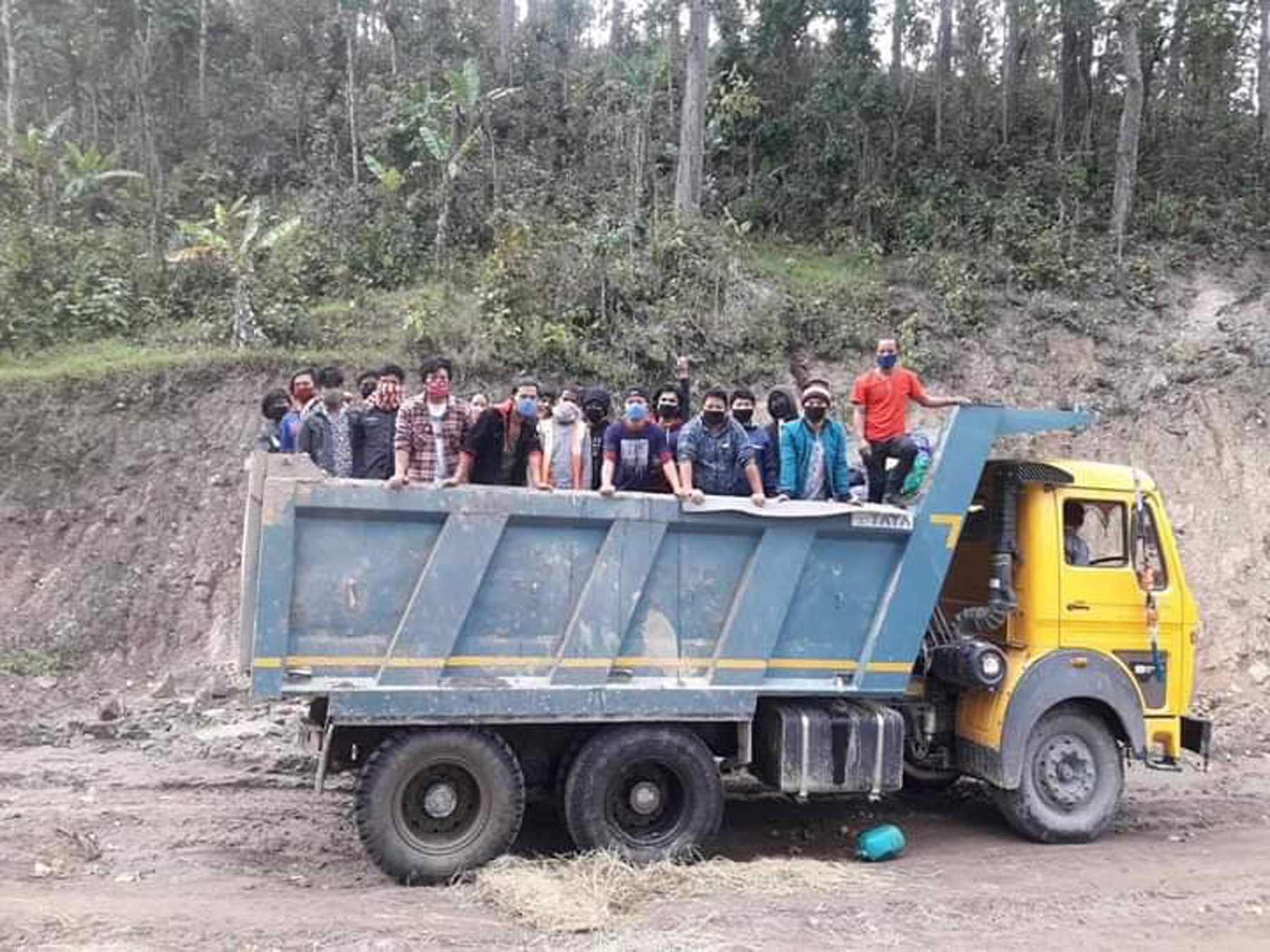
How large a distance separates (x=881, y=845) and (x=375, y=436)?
13.5 ft

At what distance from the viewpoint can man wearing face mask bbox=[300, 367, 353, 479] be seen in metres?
7.00

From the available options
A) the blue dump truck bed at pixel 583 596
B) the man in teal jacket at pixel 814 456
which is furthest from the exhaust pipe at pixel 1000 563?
the man in teal jacket at pixel 814 456

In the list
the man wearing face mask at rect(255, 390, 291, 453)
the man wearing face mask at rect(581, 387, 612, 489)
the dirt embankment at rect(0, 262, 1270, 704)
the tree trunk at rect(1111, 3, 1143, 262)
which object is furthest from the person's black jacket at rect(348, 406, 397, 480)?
the tree trunk at rect(1111, 3, 1143, 262)

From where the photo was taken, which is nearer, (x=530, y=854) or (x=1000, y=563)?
(x=530, y=854)

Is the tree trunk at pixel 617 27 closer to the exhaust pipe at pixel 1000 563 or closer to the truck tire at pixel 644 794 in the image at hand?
the exhaust pipe at pixel 1000 563

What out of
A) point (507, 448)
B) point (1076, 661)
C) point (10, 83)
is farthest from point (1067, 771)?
point (10, 83)

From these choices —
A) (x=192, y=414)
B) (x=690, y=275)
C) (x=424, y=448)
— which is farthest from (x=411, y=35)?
(x=424, y=448)

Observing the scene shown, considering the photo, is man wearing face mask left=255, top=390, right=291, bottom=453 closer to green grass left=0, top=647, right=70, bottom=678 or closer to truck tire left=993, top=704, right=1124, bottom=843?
green grass left=0, top=647, right=70, bottom=678

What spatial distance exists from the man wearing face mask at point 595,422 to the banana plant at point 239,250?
28.9 feet

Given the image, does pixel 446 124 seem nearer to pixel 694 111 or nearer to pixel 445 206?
pixel 445 206

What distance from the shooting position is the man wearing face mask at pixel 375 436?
688 cm

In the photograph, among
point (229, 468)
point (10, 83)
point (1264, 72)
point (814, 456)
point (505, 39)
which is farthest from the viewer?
point (505, 39)

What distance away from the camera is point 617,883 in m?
5.67

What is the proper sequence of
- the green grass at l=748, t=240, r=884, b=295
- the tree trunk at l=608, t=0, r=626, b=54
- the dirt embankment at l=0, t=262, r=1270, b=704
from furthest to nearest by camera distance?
the tree trunk at l=608, t=0, r=626, b=54, the green grass at l=748, t=240, r=884, b=295, the dirt embankment at l=0, t=262, r=1270, b=704
